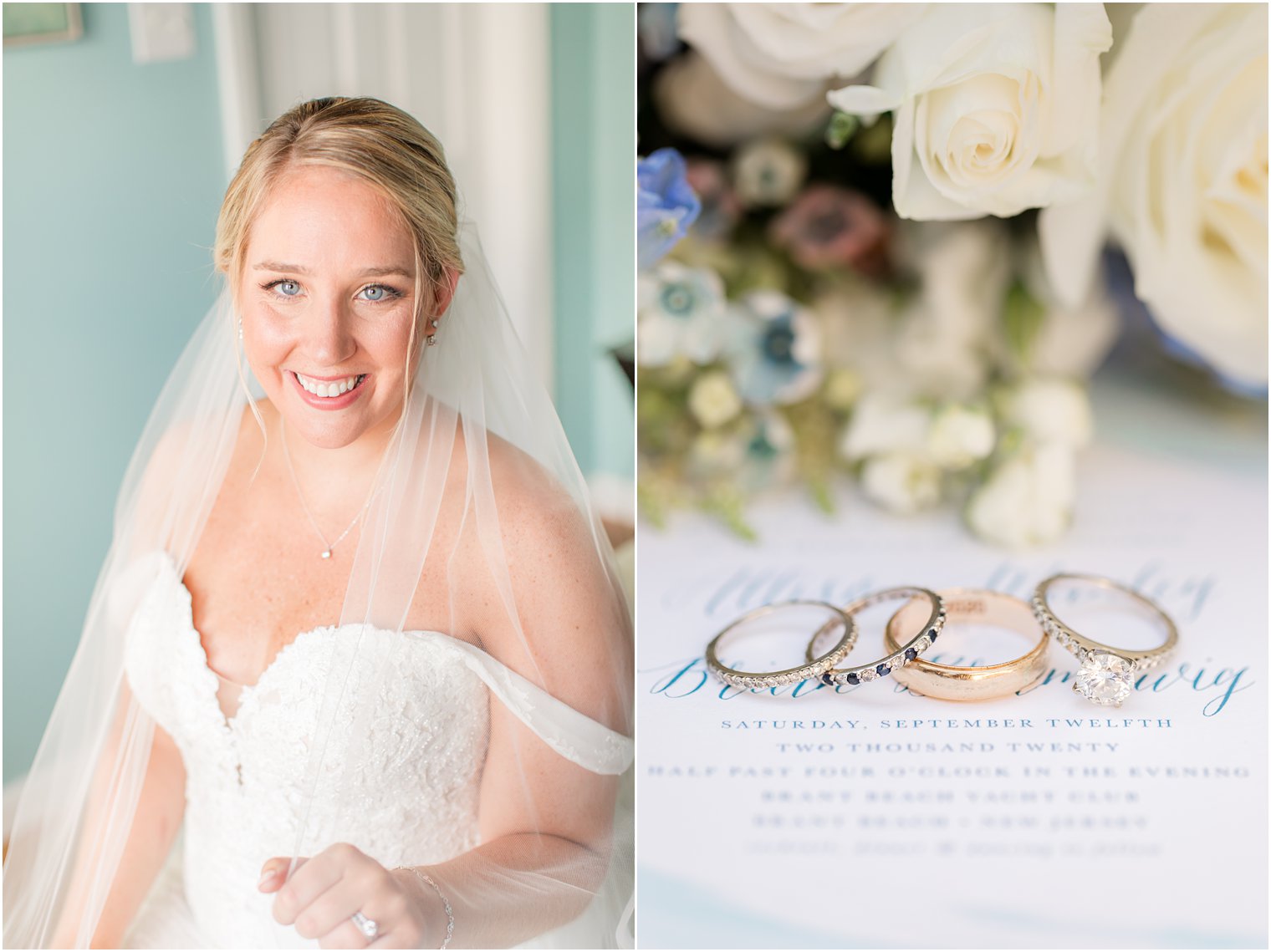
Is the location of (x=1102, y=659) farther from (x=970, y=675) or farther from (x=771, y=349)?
(x=771, y=349)

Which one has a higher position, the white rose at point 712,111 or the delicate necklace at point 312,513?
the white rose at point 712,111

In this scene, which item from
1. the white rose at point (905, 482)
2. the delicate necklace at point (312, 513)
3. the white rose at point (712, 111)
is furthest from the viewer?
the white rose at point (905, 482)

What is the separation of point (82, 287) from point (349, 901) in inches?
26.7

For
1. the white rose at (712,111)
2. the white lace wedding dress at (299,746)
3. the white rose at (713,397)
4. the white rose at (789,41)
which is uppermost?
the white rose at (789,41)

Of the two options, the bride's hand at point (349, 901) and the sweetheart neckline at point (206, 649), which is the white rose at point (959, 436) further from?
the bride's hand at point (349, 901)

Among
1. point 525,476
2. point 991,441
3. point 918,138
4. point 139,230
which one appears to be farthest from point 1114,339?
point 139,230

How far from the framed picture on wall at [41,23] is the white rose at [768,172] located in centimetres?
72

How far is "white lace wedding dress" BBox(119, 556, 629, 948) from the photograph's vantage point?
94 cm

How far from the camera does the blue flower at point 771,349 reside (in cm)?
133

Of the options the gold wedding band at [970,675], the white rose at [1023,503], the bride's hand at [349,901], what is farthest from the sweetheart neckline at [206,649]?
the white rose at [1023,503]

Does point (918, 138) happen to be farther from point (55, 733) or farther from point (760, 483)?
point (55, 733)

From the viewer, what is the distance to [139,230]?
3.59 ft

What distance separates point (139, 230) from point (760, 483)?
76 centimetres

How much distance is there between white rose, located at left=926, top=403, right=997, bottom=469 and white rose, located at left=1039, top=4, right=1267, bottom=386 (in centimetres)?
20
